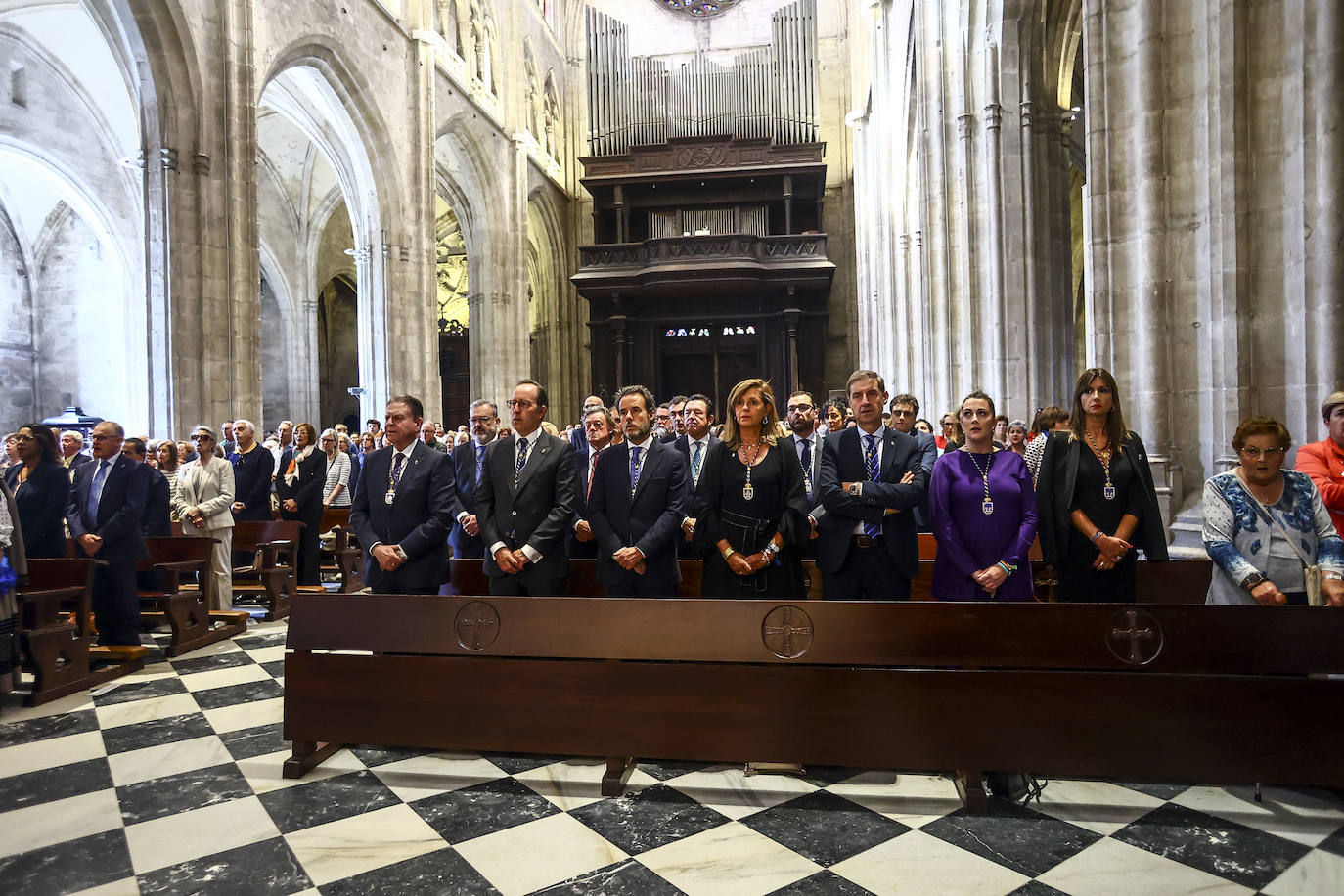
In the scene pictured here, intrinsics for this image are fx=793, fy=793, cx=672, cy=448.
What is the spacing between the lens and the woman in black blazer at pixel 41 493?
17.4 ft

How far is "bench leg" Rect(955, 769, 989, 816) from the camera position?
9.64 ft

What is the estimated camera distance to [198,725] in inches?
162

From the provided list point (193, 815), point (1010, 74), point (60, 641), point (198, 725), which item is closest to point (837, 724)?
point (193, 815)

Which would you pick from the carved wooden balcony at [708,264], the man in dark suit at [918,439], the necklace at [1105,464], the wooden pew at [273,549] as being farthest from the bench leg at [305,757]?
the carved wooden balcony at [708,264]

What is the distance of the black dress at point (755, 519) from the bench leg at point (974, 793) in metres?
1.04

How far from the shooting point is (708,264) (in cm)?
2052

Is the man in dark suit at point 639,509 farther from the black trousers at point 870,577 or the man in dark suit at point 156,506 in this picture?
the man in dark suit at point 156,506

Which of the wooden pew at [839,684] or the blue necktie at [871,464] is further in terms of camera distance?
the blue necktie at [871,464]

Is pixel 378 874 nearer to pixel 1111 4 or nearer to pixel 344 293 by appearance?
pixel 1111 4

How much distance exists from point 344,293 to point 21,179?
9.10 m

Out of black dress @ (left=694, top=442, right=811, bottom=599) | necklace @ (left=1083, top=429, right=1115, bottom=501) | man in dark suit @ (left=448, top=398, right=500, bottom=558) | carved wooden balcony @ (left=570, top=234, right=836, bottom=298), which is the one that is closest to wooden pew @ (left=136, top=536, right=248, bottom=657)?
man in dark suit @ (left=448, top=398, right=500, bottom=558)

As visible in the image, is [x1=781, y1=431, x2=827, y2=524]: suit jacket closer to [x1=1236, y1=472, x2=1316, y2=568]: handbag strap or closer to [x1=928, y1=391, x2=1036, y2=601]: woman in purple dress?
[x1=928, y1=391, x2=1036, y2=601]: woman in purple dress

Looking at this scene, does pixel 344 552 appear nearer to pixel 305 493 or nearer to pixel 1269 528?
pixel 305 493

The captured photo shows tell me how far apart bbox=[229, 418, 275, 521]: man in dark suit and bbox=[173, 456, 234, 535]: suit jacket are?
62cm
